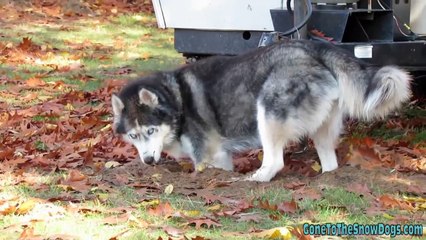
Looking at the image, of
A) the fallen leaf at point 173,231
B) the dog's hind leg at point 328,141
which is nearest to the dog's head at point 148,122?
the dog's hind leg at point 328,141

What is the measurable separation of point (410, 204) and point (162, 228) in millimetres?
1836

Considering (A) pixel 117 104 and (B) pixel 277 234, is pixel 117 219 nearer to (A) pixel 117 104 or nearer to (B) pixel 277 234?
(B) pixel 277 234

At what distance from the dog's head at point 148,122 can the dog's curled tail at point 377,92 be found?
5.13 feet

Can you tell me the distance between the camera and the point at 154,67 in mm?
13680

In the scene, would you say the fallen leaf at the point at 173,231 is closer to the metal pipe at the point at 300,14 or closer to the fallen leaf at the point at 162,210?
the fallen leaf at the point at 162,210

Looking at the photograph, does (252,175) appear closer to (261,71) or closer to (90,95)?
(261,71)

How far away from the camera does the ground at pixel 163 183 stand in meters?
5.38

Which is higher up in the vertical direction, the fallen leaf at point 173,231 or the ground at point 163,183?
the fallen leaf at point 173,231

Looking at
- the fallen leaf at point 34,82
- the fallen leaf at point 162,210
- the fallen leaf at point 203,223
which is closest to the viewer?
the fallen leaf at point 203,223

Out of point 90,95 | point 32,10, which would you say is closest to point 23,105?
point 90,95

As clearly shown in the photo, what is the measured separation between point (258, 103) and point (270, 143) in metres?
0.35

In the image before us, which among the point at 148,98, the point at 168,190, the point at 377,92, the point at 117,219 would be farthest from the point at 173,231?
the point at 148,98

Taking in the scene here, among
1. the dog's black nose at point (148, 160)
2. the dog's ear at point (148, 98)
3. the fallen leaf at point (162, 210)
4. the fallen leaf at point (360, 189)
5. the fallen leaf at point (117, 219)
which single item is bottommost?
the dog's black nose at point (148, 160)

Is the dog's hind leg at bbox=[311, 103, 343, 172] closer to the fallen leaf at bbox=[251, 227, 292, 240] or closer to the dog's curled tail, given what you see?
the dog's curled tail
